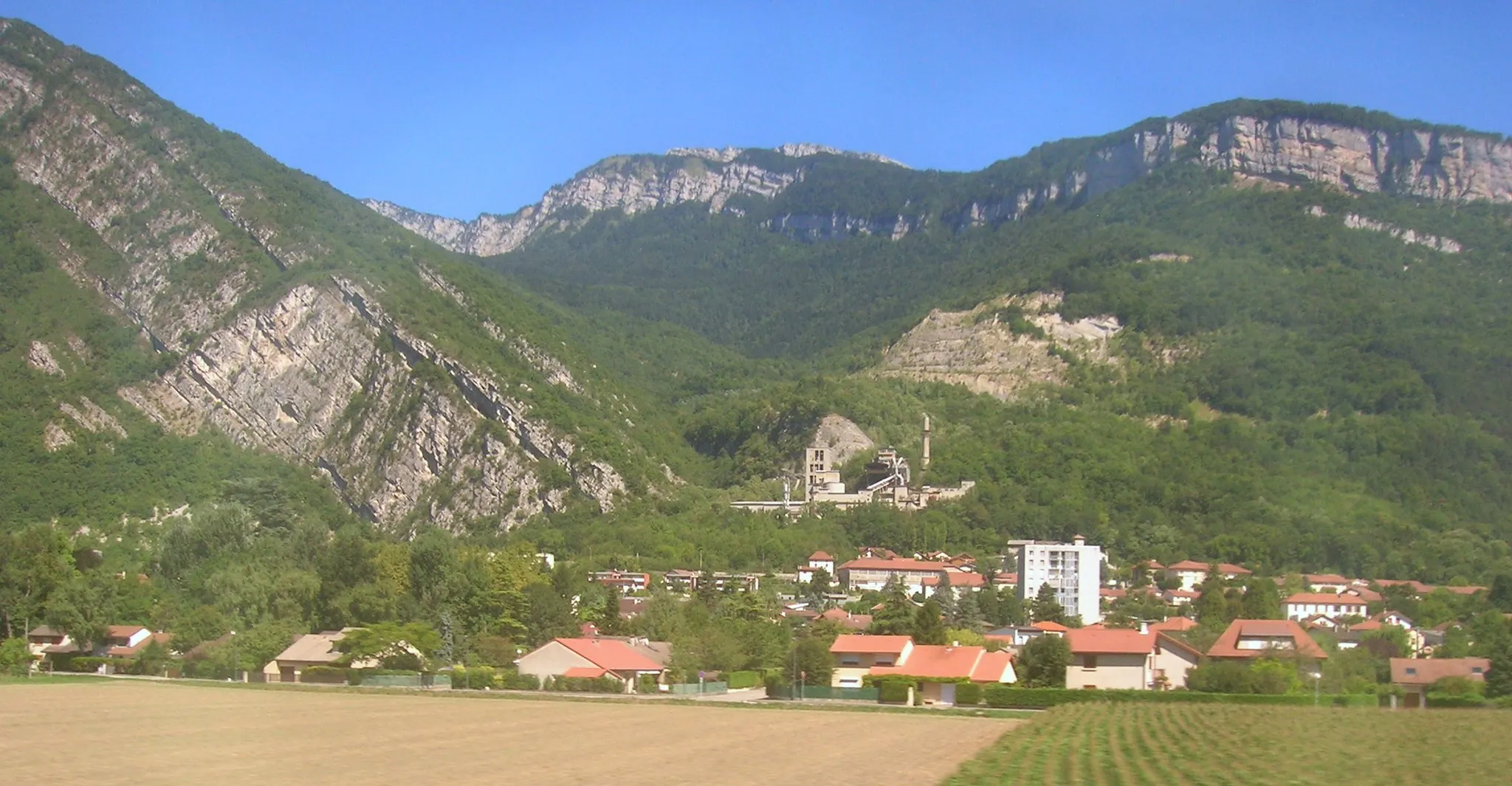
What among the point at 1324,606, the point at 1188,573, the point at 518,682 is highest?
the point at 1188,573

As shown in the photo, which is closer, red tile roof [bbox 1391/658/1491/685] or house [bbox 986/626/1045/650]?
red tile roof [bbox 1391/658/1491/685]

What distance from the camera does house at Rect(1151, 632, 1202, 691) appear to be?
62.2 m

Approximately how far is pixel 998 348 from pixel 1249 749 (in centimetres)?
14512

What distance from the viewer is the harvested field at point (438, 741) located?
27859mm

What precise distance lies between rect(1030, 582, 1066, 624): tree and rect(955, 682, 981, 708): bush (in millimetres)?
34990

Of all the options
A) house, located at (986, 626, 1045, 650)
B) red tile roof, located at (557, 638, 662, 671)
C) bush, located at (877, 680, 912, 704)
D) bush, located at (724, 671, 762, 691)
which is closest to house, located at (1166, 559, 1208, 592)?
house, located at (986, 626, 1045, 650)

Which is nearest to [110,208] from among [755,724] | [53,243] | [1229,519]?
[53,243]

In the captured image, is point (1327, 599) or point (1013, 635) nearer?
point (1013, 635)

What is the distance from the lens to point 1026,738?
125 ft

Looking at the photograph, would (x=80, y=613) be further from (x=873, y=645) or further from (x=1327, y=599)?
(x=1327, y=599)

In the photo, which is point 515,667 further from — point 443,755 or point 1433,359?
point 1433,359

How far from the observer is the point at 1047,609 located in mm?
96250

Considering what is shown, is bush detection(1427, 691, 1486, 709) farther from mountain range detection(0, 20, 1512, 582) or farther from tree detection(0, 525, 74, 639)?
mountain range detection(0, 20, 1512, 582)

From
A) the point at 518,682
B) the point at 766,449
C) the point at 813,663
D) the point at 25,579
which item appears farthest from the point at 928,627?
the point at 766,449
